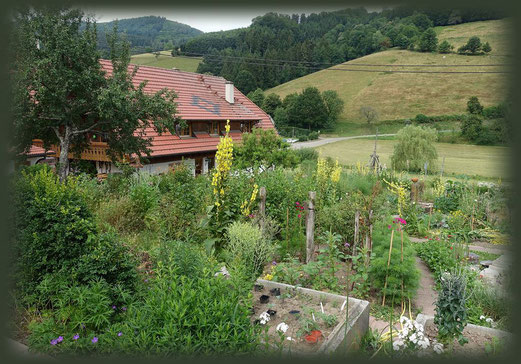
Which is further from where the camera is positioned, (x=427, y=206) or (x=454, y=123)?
(x=454, y=123)

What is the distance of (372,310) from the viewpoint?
414cm

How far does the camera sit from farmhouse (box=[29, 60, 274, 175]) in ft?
45.7

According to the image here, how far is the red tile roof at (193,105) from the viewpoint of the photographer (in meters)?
15.7

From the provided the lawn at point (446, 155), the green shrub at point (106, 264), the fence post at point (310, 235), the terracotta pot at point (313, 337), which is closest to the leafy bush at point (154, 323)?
the green shrub at point (106, 264)

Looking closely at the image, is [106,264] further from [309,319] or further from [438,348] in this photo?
[438,348]

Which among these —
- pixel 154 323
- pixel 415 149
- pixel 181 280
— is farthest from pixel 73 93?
pixel 415 149

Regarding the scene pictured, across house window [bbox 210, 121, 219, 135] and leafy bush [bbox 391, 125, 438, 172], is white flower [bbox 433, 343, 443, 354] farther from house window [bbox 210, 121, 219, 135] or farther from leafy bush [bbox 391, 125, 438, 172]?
leafy bush [bbox 391, 125, 438, 172]

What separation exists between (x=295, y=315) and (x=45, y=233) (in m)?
2.56

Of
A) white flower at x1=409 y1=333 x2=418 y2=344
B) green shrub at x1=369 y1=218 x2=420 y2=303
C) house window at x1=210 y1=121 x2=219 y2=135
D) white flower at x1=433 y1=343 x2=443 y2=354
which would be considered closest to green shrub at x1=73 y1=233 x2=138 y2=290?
white flower at x1=409 y1=333 x2=418 y2=344

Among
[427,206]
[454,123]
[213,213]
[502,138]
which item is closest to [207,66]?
[454,123]

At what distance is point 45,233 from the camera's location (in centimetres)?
333

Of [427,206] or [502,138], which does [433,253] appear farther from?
[427,206]

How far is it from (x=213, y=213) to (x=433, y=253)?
12.0ft

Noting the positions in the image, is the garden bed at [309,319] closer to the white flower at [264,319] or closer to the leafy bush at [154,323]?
the white flower at [264,319]
